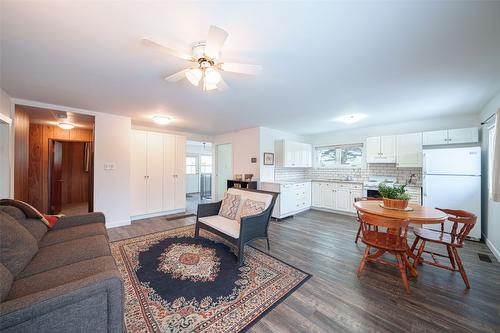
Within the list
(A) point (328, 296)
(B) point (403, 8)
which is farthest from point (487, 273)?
(B) point (403, 8)

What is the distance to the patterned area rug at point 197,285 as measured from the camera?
1.54 meters

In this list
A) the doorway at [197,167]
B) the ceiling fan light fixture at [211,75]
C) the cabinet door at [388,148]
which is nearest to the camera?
the ceiling fan light fixture at [211,75]

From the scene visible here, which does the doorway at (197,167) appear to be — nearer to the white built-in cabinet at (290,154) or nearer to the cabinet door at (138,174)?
the cabinet door at (138,174)

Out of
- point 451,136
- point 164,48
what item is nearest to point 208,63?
point 164,48

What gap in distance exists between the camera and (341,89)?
102 inches

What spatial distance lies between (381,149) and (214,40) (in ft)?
15.6

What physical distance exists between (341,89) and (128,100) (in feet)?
10.9

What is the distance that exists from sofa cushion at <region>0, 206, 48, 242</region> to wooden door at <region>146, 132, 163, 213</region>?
2.63 metres

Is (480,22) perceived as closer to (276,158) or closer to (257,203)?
(257,203)

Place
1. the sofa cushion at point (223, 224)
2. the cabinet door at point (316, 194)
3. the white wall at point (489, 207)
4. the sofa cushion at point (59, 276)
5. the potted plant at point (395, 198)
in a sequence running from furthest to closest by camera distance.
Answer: the cabinet door at point (316, 194)
the white wall at point (489, 207)
the sofa cushion at point (223, 224)
the potted plant at point (395, 198)
the sofa cushion at point (59, 276)

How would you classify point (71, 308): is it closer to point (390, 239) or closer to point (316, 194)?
point (390, 239)

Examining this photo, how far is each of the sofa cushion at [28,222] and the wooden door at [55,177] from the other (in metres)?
3.70

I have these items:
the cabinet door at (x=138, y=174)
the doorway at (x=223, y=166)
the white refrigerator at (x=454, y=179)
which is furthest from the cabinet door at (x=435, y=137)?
the cabinet door at (x=138, y=174)

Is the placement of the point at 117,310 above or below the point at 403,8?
below
